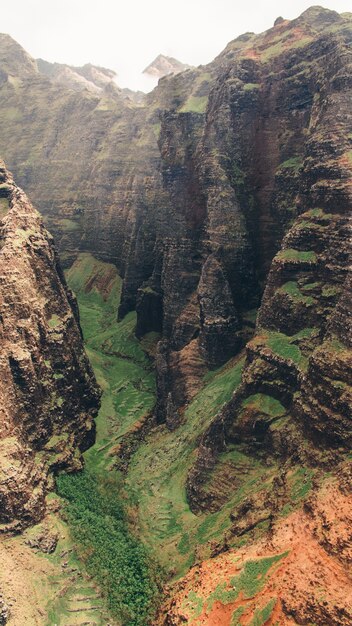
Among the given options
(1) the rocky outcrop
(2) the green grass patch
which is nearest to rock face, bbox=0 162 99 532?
(1) the rocky outcrop

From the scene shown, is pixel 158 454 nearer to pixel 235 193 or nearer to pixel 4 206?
pixel 235 193

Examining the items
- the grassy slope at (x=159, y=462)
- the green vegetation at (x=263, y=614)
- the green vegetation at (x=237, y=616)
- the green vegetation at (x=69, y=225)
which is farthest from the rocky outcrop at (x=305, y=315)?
the green vegetation at (x=69, y=225)

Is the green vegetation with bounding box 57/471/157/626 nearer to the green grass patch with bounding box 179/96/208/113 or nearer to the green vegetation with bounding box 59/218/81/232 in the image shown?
the green grass patch with bounding box 179/96/208/113

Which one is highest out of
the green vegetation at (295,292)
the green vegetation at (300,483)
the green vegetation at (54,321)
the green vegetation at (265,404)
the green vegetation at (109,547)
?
the green vegetation at (295,292)

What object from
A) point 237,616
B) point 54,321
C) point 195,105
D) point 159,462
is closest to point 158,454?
point 159,462

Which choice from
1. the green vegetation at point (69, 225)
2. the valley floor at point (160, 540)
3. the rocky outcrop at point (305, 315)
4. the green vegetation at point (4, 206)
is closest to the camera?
the valley floor at point (160, 540)

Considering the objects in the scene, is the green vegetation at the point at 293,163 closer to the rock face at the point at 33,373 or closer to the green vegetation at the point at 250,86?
the green vegetation at the point at 250,86

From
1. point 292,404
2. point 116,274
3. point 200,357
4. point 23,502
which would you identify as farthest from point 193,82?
point 23,502
